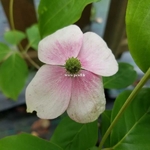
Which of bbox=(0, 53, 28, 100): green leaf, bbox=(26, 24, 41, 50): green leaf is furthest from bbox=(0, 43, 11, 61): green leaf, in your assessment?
bbox=(26, 24, 41, 50): green leaf

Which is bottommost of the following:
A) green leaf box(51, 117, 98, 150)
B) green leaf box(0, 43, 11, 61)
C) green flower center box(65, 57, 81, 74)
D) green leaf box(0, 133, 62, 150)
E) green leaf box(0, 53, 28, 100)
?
green leaf box(0, 53, 28, 100)

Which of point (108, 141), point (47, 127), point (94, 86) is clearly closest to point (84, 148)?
point (108, 141)

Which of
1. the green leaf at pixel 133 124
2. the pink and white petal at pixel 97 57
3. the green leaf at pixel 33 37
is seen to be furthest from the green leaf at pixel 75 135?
the green leaf at pixel 33 37

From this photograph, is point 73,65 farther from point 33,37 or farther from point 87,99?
point 33,37

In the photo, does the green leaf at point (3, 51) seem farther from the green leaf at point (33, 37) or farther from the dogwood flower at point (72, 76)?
the dogwood flower at point (72, 76)

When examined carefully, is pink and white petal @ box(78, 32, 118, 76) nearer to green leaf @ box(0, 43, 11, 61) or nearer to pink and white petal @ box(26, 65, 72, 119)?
pink and white petal @ box(26, 65, 72, 119)

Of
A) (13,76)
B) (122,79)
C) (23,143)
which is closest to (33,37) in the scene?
(13,76)

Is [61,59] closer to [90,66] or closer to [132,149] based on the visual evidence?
[90,66]
